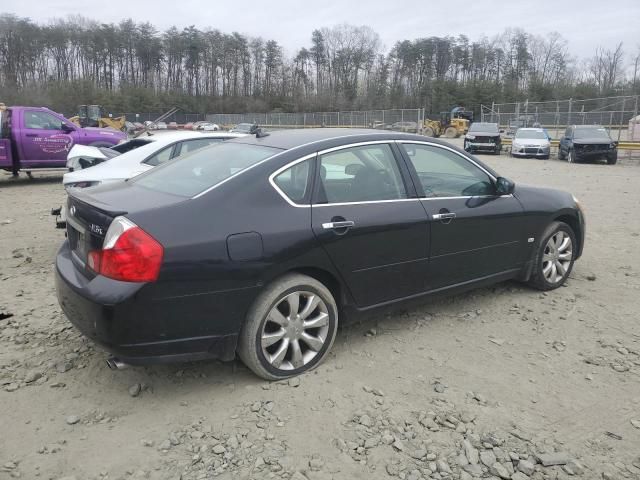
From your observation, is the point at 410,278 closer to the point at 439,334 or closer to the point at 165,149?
the point at 439,334

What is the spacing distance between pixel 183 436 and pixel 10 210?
8.34m

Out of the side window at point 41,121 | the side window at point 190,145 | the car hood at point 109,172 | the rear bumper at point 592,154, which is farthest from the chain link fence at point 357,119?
the car hood at point 109,172

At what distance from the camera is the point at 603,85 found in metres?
63.2

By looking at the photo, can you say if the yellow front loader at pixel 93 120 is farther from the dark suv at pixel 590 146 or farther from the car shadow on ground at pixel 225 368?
the car shadow on ground at pixel 225 368

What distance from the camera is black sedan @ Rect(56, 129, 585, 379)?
2844 mm

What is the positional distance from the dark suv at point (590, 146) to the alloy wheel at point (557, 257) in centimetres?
1829

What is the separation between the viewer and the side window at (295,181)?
3.31 m

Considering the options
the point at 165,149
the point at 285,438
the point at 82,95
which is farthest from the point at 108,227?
the point at 82,95

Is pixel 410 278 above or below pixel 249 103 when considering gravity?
below

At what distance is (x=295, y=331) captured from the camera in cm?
332

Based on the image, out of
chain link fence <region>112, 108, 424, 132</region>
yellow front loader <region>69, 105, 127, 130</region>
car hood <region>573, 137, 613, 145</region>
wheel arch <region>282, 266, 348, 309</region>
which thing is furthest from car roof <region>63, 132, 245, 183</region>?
yellow front loader <region>69, 105, 127, 130</region>

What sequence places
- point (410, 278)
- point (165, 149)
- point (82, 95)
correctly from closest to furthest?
1. point (410, 278)
2. point (165, 149)
3. point (82, 95)

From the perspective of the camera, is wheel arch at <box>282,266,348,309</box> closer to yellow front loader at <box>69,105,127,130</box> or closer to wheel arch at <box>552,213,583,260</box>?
wheel arch at <box>552,213,583,260</box>

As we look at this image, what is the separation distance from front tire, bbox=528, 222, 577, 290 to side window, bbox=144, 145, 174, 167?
4.57 meters
